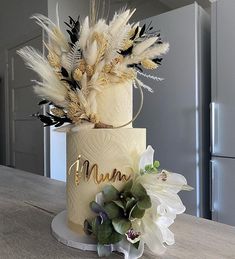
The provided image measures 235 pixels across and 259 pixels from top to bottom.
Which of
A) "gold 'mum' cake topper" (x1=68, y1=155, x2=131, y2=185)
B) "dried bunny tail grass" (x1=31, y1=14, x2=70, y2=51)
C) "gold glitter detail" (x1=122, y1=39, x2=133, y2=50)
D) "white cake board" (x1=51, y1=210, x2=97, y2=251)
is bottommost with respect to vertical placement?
"white cake board" (x1=51, y1=210, x2=97, y2=251)

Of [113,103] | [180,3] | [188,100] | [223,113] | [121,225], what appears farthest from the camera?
[180,3]

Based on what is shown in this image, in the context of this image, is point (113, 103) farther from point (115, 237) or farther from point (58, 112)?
point (115, 237)

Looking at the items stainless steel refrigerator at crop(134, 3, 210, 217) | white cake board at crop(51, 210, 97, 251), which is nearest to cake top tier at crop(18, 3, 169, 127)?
white cake board at crop(51, 210, 97, 251)

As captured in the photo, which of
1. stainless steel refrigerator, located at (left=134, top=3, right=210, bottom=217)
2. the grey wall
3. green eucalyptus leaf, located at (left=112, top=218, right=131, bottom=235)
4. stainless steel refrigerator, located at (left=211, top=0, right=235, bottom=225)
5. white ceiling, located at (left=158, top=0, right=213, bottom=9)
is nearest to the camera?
green eucalyptus leaf, located at (left=112, top=218, right=131, bottom=235)

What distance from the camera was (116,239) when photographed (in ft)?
1.40

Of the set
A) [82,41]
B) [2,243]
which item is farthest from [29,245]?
[82,41]

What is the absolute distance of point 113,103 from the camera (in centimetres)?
52

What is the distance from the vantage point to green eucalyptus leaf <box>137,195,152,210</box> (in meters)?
0.42

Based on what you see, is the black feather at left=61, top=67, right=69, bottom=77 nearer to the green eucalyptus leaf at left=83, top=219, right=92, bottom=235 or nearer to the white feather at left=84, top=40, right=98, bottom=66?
the white feather at left=84, top=40, right=98, bottom=66

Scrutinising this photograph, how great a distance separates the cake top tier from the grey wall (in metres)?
2.27

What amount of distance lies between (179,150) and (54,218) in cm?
121

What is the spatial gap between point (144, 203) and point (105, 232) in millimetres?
82

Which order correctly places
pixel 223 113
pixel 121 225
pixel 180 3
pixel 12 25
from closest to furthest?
pixel 121 225
pixel 223 113
pixel 180 3
pixel 12 25

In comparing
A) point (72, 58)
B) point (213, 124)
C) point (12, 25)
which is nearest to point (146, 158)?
point (72, 58)
